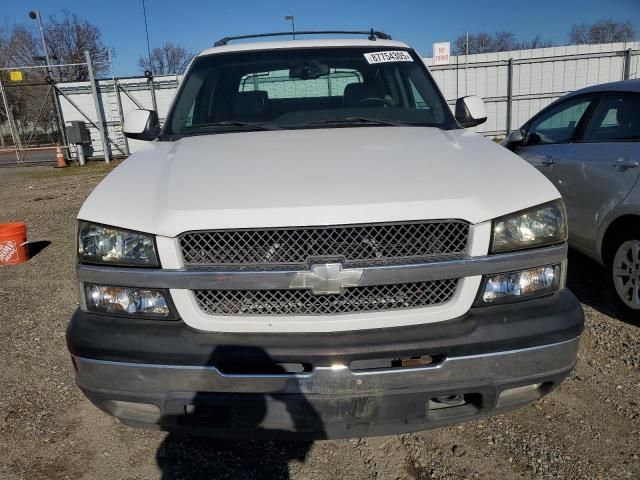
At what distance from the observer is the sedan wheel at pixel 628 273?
3.81 meters

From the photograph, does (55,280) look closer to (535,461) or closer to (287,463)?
(287,463)

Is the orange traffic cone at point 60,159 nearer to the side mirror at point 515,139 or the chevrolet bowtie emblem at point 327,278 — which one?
the side mirror at point 515,139

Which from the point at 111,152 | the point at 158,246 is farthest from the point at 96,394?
the point at 111,152

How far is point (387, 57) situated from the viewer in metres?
3.67

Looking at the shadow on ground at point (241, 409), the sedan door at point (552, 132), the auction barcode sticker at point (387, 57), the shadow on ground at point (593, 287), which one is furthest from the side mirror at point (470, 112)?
the shadow on ground at point (241, 409)

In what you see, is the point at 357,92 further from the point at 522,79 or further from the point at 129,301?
the point at 522,79

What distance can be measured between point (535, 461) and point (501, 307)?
0.91 meters

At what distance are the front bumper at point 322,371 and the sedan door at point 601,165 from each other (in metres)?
2.25

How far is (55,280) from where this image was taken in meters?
5.46

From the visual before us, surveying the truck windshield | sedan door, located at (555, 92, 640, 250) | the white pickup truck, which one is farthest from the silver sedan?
the white pickup truck

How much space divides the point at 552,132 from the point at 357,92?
2.47 m

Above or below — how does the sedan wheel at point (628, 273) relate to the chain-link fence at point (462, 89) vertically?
below

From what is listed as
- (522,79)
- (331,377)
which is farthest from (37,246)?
(522,79)

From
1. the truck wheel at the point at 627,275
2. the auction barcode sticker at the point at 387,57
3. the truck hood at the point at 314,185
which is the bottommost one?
the truck wheel at the point at 627,275
